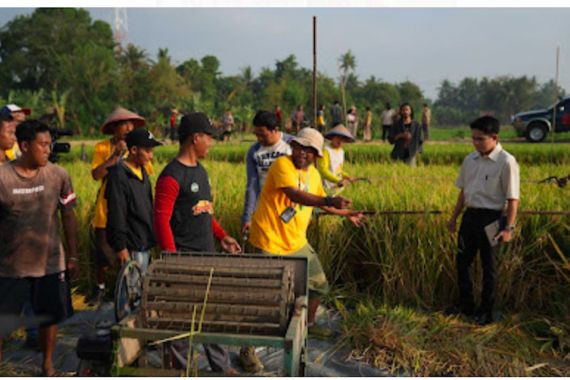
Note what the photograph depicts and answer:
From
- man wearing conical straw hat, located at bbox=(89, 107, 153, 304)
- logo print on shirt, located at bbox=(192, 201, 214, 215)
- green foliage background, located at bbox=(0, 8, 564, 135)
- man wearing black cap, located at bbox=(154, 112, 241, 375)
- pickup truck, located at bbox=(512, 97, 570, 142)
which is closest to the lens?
man wearing black cap, located at bbox=(154, 112, 241, 375)

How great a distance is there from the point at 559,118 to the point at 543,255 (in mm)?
16441

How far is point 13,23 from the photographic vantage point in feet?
172

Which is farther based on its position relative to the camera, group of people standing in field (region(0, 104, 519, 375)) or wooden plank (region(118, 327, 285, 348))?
group of people standing in field (region(0, 104, 519, 375))

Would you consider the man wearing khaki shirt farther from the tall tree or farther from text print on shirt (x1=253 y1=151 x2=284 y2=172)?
the tall tree

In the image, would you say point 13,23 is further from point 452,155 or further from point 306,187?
point 306,187

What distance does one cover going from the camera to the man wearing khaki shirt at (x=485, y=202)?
362 cm

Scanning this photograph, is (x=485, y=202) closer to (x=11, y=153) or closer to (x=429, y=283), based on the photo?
(x=429, y=283)

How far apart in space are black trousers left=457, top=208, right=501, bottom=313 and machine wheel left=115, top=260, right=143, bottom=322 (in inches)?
94.1

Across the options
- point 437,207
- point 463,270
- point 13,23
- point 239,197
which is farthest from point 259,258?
point 13,23

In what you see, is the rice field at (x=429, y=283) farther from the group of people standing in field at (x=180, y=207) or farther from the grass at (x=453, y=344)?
the group of people standing in field at (x=180, y=207)

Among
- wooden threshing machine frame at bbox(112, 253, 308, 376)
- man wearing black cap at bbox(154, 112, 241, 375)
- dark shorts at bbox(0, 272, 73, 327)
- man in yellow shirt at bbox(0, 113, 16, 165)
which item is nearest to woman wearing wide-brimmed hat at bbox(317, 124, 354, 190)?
man wearing black cap at bbox(154, 112, 241, 375)

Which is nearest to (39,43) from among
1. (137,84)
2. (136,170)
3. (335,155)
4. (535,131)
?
(137,84)

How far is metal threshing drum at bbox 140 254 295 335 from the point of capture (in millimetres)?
2344

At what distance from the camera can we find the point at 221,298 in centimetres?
238
